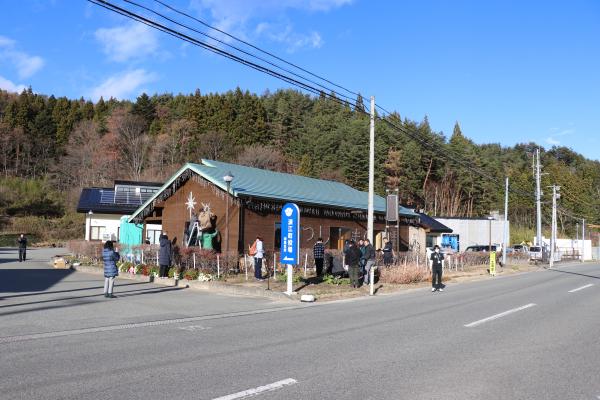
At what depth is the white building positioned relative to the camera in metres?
44.1

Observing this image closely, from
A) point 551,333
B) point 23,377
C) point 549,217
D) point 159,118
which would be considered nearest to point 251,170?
point 551,333

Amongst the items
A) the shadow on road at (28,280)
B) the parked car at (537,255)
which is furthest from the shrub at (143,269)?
the parked car at (537,255)

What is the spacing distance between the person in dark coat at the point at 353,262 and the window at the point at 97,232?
1249 inches

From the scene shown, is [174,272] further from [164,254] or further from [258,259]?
[258,259]

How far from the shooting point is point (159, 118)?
75.8 m

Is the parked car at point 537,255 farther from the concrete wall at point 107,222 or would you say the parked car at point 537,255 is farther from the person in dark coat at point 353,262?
the concrete wall at point 107,222

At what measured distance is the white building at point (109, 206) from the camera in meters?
44.1

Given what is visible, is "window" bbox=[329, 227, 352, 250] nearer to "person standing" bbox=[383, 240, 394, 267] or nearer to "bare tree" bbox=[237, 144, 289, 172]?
"person standing" bbox=[383, 240, 394, 267]

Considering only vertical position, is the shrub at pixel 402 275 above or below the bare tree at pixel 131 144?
below

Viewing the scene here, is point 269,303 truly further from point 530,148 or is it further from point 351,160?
point 530,148

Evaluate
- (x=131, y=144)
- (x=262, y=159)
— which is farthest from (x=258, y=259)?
(x=131, y=144)

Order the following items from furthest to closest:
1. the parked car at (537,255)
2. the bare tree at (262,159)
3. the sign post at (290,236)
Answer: the bare tree at (262,159)
the parked car at (537,255)
the sign post at (290,236)

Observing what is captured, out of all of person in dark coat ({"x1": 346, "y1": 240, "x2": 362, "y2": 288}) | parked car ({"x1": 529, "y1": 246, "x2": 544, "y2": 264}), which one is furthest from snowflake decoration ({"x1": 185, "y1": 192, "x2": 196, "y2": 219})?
parked car ({"x1": 529, "y1": 246, "x2": 544, "y2": 264})

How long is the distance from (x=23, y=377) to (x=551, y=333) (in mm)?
8703
